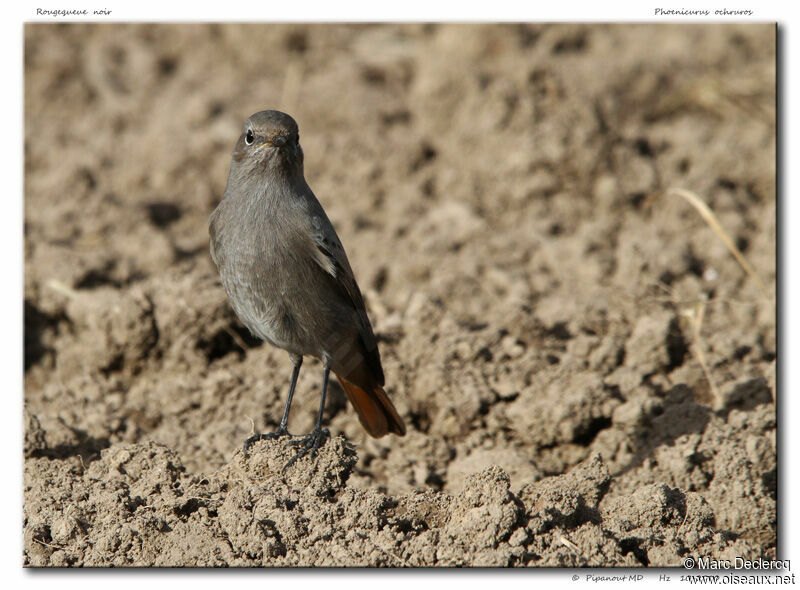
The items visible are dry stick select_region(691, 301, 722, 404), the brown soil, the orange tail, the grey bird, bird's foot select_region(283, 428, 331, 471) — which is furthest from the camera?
dry stick select_region(691, 301, 722, 404)

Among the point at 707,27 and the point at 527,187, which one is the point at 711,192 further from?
the point at 707,27

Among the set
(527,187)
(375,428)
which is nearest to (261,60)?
(527,187)

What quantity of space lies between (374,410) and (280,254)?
1113 mm

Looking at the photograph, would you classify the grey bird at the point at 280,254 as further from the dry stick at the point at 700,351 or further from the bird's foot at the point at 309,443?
the dry stick at the point at 700,351

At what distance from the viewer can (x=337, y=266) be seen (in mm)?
4613

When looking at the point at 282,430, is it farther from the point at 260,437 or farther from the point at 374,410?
the point at 374,410

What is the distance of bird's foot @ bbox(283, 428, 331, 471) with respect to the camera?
4359 millimetres

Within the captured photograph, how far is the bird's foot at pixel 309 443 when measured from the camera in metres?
4.36

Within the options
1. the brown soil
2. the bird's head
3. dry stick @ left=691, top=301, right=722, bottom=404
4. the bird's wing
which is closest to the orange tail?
the bird's wing

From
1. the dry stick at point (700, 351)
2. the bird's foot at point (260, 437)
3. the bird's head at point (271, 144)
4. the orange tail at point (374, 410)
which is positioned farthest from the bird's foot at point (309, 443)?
the dry stick at point (700, 351)

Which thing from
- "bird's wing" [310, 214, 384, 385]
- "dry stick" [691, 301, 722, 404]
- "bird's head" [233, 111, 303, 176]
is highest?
"bird's head" [233, 111, 303, 176]

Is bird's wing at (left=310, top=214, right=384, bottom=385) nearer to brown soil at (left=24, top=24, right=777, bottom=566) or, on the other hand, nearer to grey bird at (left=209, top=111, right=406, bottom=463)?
grey bird at (left=209, top=111, right=406, bottom=463)

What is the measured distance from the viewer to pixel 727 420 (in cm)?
510

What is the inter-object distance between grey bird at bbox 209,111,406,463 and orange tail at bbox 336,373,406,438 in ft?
Answer: 1.18
